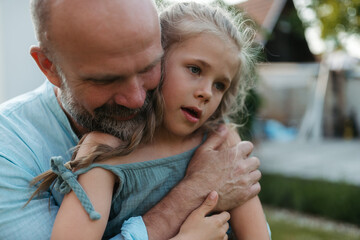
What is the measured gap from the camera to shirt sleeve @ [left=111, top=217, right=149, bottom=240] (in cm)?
166

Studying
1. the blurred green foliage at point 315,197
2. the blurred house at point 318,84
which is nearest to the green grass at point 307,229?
the blurred green foliage at point 315,197

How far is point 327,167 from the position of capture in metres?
9.60

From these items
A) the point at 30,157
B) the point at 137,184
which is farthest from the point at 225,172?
the point at 30,157

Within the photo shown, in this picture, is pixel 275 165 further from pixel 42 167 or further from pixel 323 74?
pixel 42 167

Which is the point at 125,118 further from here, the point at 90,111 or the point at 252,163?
the point at 252,163

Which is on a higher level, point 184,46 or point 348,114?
point 184,46

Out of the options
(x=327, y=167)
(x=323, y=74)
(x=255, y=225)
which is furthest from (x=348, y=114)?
(x=255, y=225)

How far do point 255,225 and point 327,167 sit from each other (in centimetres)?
832

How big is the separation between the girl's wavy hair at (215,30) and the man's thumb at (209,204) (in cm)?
44

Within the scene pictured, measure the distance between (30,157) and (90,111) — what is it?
32 cm

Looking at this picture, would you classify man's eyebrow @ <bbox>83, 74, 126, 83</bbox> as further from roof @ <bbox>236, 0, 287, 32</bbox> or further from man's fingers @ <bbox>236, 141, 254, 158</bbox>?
roof @ <bbox>236, 0, 287, 32</bbox>

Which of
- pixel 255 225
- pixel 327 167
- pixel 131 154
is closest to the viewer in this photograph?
pixel 131 154

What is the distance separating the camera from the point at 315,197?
6.64 m

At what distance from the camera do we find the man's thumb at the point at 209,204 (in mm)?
1815
